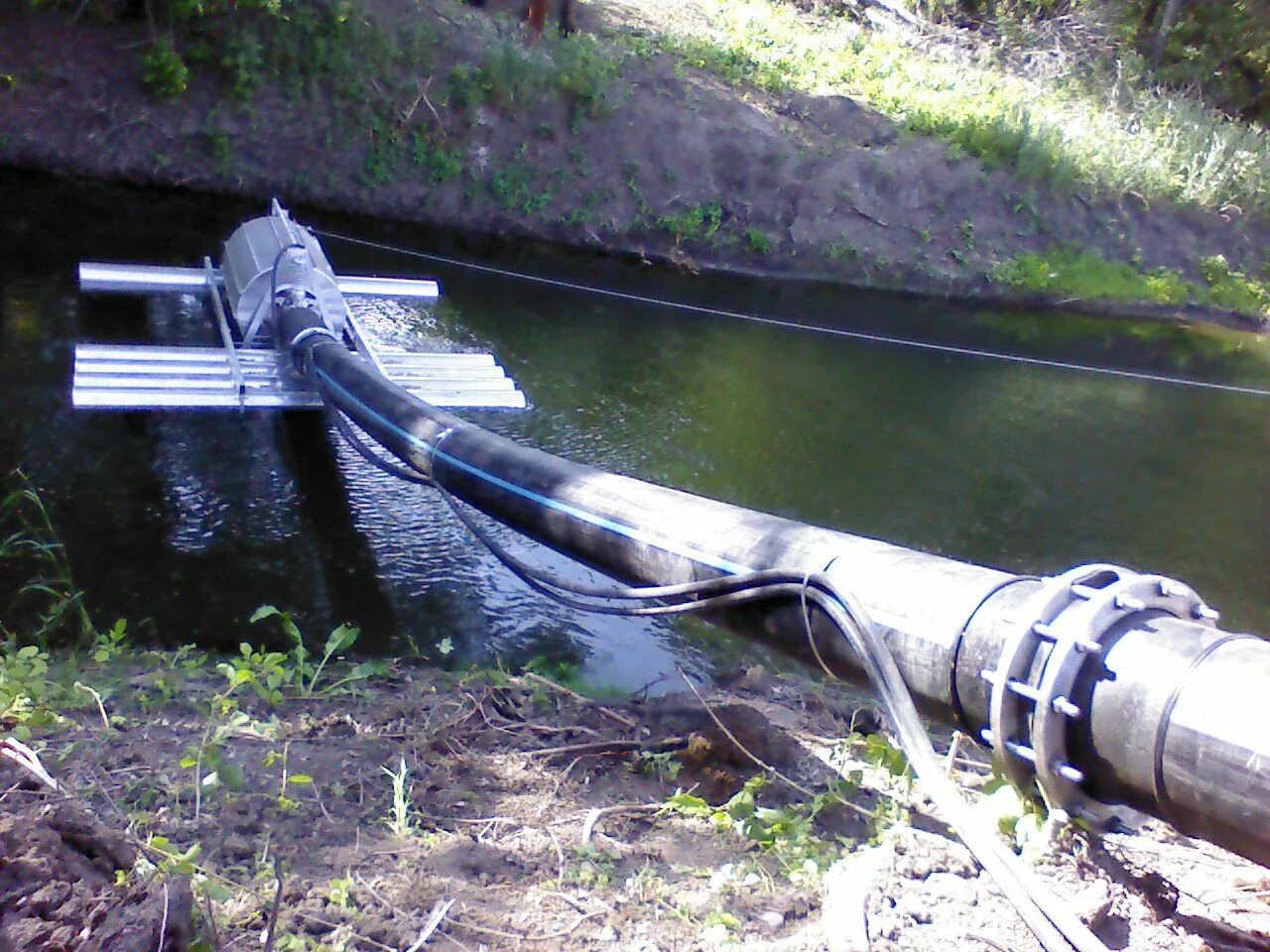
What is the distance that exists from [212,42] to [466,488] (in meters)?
8.94

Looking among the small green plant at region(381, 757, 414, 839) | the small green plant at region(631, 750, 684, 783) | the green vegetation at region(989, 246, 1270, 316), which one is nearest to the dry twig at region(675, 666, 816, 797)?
the small green plant at region(631, 750, 684, 783)

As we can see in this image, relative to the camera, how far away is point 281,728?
305cm

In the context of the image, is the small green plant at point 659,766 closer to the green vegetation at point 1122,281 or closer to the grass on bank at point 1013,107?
the green vegetation at point 1122,281

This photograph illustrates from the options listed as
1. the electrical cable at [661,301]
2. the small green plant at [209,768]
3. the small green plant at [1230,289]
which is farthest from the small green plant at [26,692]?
the small green plant at [1230,289]

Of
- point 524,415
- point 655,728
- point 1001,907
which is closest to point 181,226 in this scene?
point 524,415

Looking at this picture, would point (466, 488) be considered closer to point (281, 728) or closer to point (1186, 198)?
point (281, 728)

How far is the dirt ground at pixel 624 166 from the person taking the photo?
10297mm

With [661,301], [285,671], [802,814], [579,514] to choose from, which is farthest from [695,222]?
[802,814]

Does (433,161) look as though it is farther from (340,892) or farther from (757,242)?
(340,892)

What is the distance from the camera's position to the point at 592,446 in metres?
6.46

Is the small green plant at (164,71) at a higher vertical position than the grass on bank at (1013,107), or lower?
lower

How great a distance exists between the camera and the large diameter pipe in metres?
1.54

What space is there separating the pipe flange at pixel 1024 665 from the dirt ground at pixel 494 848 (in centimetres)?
36

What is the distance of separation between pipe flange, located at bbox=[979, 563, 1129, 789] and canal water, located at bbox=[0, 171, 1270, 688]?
9.37ft
